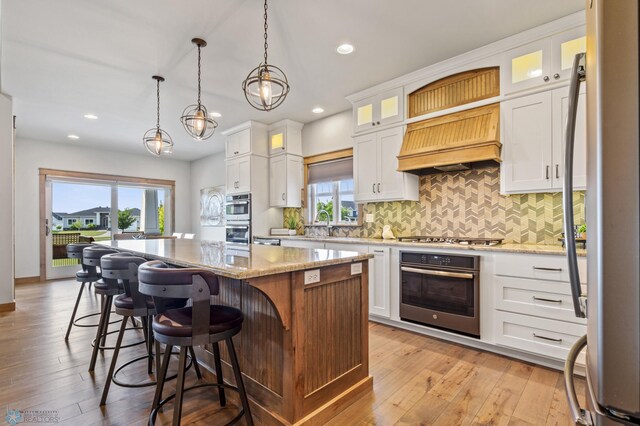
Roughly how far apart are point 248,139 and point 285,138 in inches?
26.0

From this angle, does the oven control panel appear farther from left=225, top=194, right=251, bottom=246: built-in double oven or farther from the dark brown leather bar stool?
left=225, top=194, right=251, bottom=246: built-in double oven

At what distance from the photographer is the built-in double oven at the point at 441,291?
9.55ft

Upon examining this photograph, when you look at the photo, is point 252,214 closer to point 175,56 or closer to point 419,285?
point 175,56

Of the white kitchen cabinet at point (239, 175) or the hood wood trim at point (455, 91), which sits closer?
the hood wood trim at point (455, 91)

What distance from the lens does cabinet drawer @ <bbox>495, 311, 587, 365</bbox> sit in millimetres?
2449

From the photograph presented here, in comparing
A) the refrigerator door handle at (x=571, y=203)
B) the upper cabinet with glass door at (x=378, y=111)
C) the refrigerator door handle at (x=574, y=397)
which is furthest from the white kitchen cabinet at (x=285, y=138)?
the refrigerator door handle at (x=574, y=397)

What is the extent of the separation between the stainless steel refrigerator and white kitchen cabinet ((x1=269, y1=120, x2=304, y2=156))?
4927 mm

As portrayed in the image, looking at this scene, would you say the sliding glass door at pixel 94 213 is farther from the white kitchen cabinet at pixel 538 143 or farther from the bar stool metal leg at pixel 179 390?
the white kitchen cabinet at pixel 538 143

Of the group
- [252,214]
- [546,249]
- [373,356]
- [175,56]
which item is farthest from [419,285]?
[175,56]

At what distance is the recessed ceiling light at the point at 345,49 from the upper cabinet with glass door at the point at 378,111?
Result: 929mm

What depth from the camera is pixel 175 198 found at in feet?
27.0

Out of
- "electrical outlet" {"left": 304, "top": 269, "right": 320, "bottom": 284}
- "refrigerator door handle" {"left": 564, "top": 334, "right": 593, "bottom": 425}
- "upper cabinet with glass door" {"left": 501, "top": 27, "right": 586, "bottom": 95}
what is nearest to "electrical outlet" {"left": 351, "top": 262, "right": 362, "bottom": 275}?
"electrical outlet" {"left": 304, "top": 269, "right": 320, "bottom": 284}

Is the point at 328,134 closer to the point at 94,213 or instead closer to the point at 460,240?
the point at 460,240

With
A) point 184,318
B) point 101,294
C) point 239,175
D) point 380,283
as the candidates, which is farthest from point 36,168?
point 380,283
